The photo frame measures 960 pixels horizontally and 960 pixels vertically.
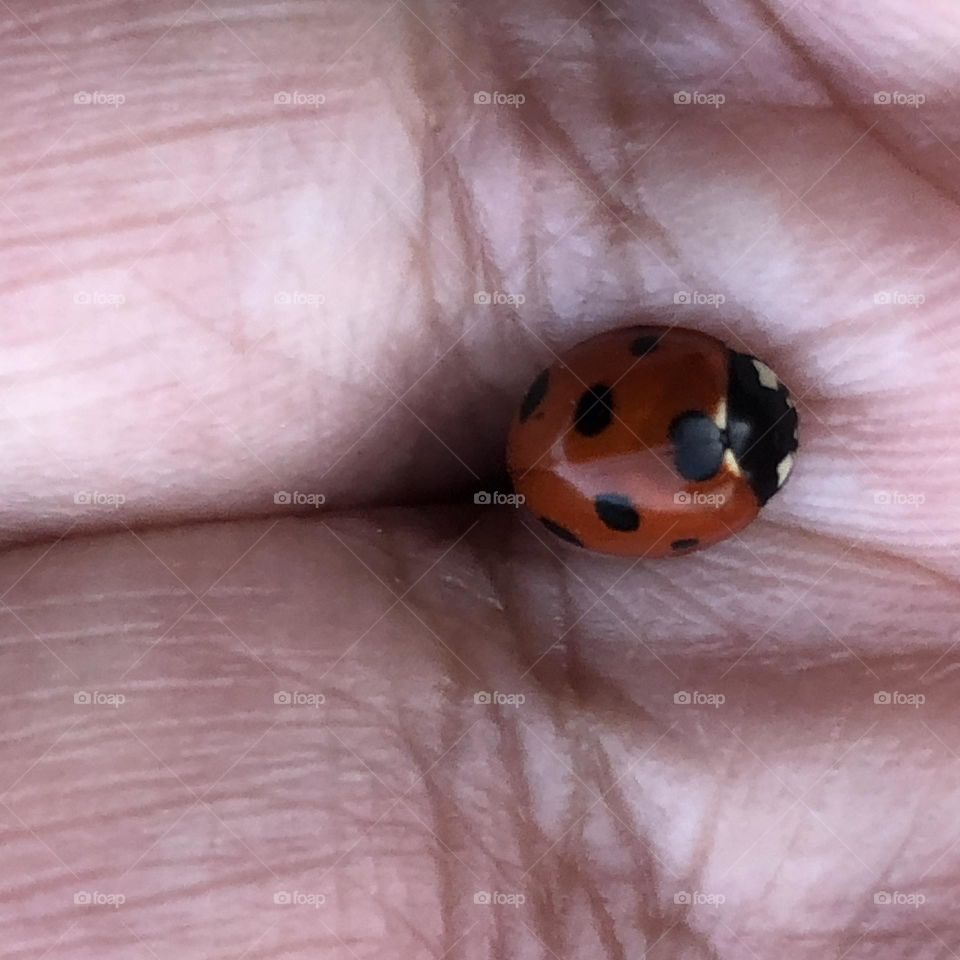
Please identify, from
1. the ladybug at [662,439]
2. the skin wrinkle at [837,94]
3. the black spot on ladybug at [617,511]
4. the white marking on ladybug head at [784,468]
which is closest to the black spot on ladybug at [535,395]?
the ladybug at [662,439]

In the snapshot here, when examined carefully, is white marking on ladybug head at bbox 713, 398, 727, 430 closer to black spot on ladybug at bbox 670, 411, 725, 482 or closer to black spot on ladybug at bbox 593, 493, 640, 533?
black spot on ladybug at bbox 670, 411, 725, 482

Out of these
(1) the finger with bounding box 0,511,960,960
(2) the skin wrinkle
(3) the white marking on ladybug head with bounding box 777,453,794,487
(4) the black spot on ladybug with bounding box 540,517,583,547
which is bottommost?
(1) the finger with bounding box 0,511,960,960

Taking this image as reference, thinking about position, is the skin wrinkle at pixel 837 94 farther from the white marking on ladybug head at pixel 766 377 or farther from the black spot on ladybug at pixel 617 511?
the black spot on ladybug at pixel 617 511

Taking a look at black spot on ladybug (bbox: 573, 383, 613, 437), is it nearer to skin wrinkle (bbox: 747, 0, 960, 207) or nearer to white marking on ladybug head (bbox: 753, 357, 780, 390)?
white marking on ladybug head (bbox: 753, 357, 780, 390)

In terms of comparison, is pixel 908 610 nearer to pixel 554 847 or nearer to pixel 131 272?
pixel 554 847

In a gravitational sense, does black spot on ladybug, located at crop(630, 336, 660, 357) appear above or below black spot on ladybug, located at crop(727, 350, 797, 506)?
above

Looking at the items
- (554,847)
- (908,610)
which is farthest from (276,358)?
(908,610)

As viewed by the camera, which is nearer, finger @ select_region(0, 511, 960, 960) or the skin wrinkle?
finger @ select_region(0, 511, 960, 960)

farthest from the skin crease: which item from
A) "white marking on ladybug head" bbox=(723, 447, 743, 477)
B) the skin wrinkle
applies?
"white marking on ladybug head" bbox=(723, 447, 743, 477)
